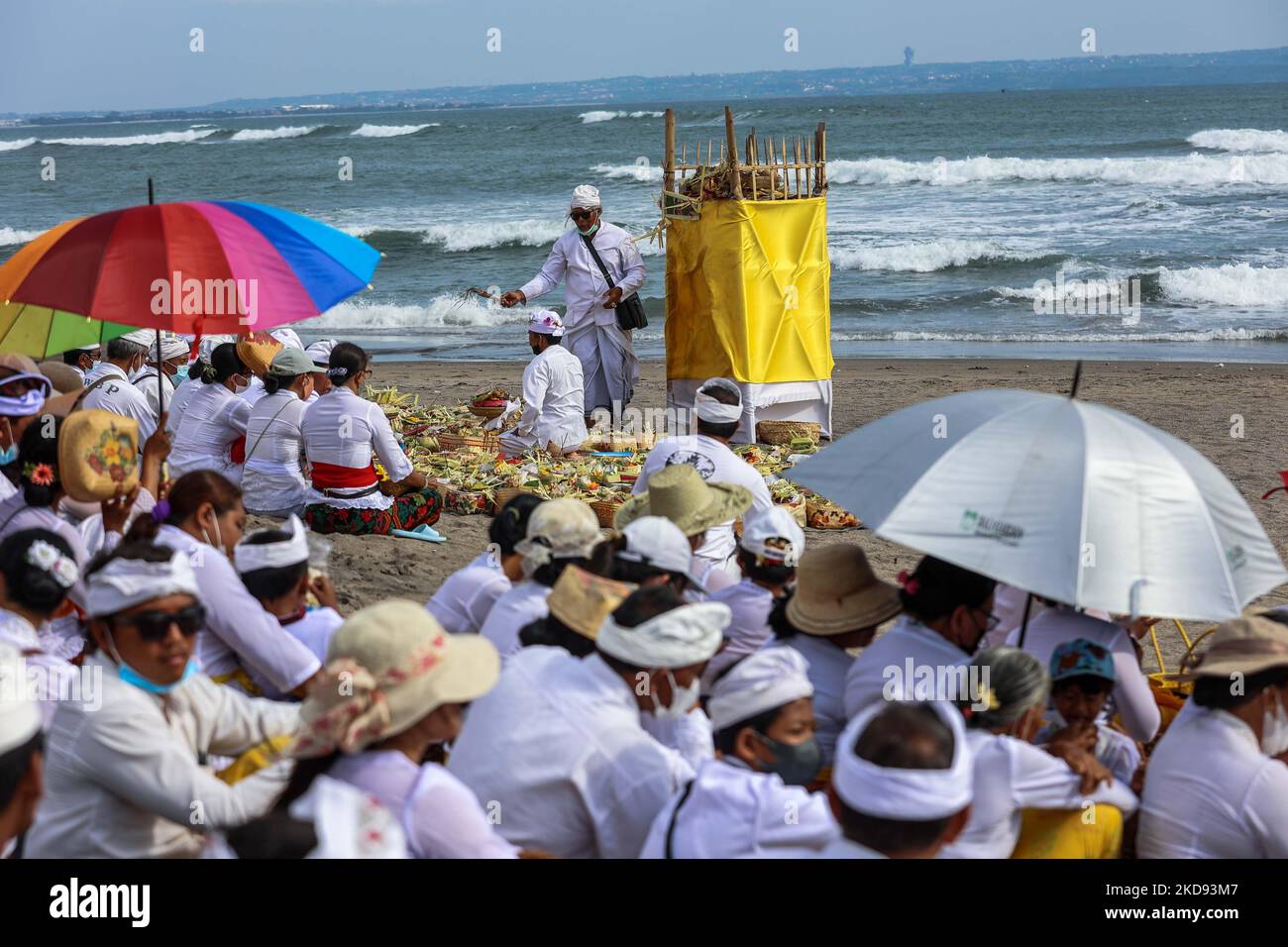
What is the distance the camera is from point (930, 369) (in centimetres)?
1500

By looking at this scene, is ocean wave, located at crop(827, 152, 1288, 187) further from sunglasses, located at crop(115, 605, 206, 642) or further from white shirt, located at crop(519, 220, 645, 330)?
sunglasses, located at crop(115, 605, 206, 642)

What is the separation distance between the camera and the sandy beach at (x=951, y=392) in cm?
732

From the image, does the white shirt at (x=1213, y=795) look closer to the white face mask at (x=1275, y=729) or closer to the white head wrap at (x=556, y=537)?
the white face mask at (x=1275, y=729)

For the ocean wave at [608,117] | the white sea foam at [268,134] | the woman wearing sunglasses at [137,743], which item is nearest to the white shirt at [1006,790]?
the woman wearing sunglasses at [137,743]

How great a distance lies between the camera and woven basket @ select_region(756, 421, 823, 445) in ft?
32.7

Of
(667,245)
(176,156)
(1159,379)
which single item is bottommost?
(1159,379)

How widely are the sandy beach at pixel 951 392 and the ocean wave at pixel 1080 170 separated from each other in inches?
797

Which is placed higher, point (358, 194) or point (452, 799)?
point (358, 194)

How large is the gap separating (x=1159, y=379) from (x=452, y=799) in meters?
12.4

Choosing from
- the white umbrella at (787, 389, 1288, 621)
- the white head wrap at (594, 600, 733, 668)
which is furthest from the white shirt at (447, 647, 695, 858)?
the white umbrella at (787, 389, 1288, 621)

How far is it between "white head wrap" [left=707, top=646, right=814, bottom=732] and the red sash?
15.1ft
